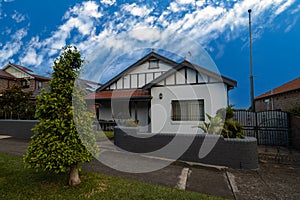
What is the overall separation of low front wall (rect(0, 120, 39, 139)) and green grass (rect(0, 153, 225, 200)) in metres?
6.76

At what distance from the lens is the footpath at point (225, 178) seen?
383cm

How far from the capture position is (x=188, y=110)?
10664 mm

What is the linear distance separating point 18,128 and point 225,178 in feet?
40.3

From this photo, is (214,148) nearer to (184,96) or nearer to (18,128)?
(184,96)

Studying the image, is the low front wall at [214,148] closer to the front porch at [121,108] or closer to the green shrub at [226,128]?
the green shrub at [226,128]

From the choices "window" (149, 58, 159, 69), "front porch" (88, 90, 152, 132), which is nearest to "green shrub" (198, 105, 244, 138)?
"front porch" (88, 90, 152, 132)

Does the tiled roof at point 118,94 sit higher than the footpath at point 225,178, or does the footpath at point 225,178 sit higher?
the tiled roof at point 118,94

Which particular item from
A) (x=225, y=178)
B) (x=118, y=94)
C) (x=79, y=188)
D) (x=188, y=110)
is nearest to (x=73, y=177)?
(x=79, y=188)

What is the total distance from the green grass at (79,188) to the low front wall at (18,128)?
676 centimetres

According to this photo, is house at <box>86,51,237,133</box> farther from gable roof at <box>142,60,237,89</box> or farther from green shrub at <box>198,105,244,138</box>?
green shrub at <box>198,105,244,138</box>

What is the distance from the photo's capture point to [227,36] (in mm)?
24000

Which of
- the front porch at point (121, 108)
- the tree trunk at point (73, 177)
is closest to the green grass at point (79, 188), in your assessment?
the tree trunk at point (73, 177)

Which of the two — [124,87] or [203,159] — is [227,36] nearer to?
[124,87]

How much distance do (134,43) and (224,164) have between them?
730 centimetres
